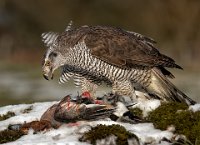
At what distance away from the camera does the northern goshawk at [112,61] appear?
34.6 feet

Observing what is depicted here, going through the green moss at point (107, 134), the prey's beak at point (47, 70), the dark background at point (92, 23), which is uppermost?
the dark background at point (92, 23)

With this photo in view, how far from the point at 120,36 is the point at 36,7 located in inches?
1000

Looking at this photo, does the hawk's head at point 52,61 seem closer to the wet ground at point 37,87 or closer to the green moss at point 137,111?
the green moss at point 137,111

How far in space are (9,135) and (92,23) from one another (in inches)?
982

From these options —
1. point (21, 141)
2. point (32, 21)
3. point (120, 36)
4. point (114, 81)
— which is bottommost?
point (21, 141)

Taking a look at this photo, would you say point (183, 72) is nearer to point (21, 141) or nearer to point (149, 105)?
point (149, 105)

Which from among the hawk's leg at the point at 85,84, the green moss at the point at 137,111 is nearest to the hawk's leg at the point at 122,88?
the hawk's leg at the point at 85,84

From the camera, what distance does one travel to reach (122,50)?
36.0 ft

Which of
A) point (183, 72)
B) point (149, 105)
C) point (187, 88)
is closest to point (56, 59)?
point (149, 105)

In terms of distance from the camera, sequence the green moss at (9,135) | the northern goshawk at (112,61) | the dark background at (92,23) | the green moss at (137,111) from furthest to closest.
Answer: the dark background at (92,23), the northern goshawk at (112,61), the green moss at (137,111), the green moss at (9,135)

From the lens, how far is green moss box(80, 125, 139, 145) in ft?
26.9

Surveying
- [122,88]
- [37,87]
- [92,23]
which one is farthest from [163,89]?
[92,23]

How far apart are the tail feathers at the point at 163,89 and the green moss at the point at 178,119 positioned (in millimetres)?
1015

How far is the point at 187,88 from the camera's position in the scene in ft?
69.7
